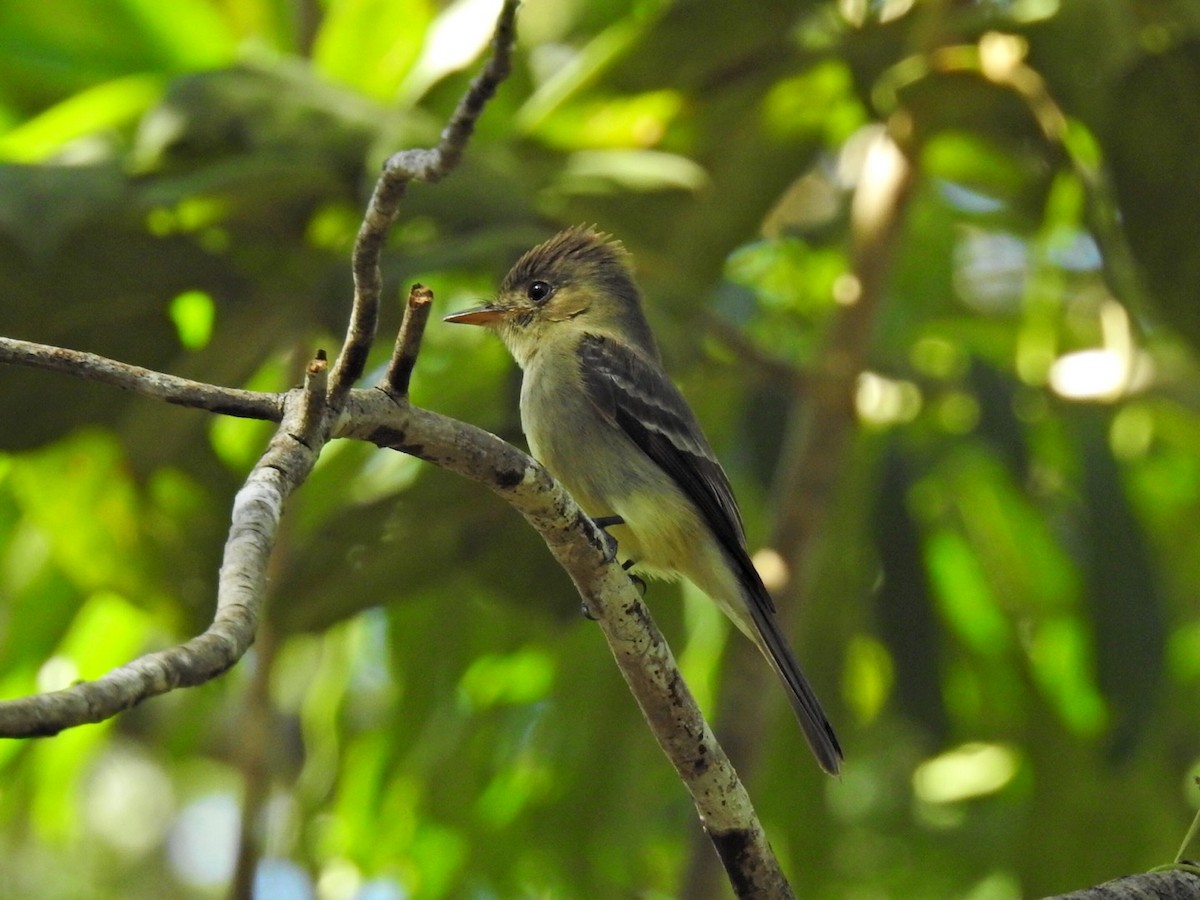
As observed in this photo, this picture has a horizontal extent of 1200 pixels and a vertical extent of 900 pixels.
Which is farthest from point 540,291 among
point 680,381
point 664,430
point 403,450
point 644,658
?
point 403,450

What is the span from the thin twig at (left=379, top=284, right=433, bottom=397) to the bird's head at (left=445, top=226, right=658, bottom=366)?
2.33m

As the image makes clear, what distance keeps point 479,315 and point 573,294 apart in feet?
1.37

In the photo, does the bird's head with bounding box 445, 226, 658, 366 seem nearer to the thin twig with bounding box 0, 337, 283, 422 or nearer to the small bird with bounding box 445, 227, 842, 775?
the small bird with bounding box 445, 227, 842, 775

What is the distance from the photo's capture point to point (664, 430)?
4.30 meters

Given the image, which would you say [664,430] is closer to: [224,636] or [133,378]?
[133,378]

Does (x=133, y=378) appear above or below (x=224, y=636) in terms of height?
above

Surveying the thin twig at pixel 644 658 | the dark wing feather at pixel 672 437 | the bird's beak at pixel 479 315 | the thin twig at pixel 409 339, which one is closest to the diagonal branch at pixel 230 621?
the thin twig at pixel 409 339

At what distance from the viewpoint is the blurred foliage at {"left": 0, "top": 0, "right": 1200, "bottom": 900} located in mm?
4344

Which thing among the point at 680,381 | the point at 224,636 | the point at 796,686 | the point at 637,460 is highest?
the point at 680,381

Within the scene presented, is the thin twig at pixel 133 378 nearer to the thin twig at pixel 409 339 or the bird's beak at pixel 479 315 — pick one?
the thin twig at pixel 409 339

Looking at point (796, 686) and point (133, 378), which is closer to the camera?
point (133, 378)

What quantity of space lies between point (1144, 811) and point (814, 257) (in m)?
2.31

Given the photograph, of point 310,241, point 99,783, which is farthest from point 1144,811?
point 99,783

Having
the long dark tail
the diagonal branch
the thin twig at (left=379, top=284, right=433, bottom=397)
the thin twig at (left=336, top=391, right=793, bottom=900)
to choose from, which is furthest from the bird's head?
the diagonal branch
